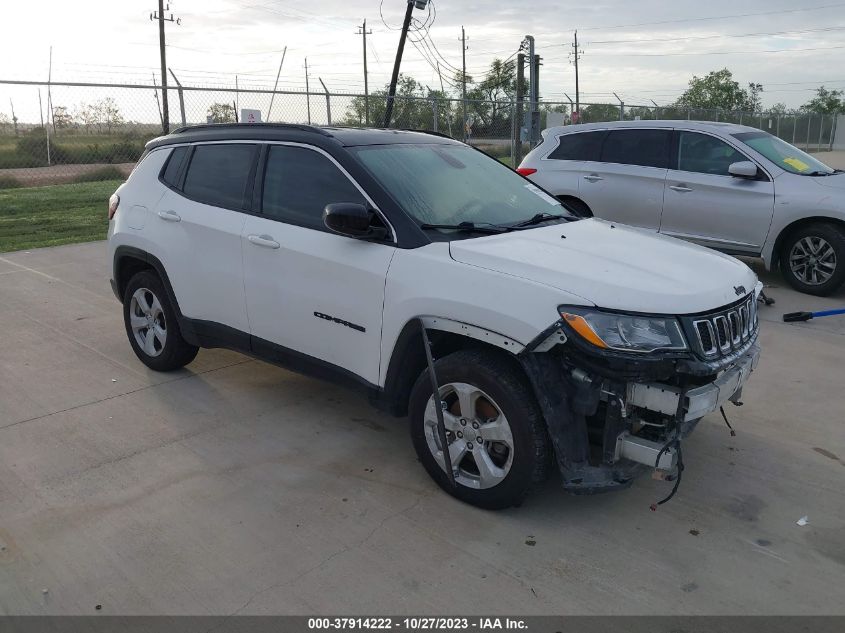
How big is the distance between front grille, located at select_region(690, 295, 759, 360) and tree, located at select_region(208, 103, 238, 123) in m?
12.6

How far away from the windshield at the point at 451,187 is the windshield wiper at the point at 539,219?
0.03 m

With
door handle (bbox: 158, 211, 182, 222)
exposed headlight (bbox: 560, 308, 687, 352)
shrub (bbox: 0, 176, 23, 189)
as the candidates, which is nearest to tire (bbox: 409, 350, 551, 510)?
exposed headlight (bbox: 560, 308, 687, 352)

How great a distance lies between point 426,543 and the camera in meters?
3.35

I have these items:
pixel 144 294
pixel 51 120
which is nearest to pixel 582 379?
pixel 144 294

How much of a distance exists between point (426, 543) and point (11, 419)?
113 inches

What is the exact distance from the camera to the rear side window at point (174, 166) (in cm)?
511

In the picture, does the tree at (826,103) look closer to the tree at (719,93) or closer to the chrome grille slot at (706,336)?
the tree at (719,93)

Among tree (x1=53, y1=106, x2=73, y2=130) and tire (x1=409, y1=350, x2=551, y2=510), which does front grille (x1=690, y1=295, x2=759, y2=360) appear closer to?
tire (x1=409, y1=350, x2=551, y2=510)

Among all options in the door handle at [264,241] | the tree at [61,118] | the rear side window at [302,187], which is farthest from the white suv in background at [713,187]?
the tree at [61,118]

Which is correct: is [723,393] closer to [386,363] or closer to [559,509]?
[559,509]

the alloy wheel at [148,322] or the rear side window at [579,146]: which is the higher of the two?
the rear side window at [579,146]

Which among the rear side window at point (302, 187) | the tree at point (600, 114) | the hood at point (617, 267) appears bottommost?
the hood at point (617, 267)

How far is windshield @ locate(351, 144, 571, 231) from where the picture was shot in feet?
13.3

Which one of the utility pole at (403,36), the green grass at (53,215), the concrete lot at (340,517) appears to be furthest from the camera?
the utility pole at (403,36)
